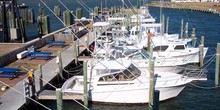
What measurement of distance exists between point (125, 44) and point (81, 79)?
9107mm

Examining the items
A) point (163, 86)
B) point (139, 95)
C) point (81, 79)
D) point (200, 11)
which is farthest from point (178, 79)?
point (200, 11)

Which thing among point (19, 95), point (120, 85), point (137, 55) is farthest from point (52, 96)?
point (137, 55)

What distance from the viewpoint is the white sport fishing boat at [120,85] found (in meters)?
21.4

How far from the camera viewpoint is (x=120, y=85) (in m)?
21.5

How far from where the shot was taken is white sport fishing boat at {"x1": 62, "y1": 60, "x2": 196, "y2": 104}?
21.4m

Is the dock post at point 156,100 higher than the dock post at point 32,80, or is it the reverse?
the dock post at point 32,80

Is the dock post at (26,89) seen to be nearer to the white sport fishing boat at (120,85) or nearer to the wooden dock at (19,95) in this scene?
the wooden dock at (19,95)

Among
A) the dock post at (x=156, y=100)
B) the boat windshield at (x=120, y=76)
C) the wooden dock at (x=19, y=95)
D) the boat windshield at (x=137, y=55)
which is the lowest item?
the dock post at (x=156, y=100)

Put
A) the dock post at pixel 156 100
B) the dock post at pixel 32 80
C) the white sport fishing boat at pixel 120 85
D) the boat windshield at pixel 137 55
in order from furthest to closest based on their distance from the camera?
the boat windshield at pixel 137 55, the white sport fishing boat at pixel 120 85, the dock post at pixel 156 100, the dock post at pixel 32 80

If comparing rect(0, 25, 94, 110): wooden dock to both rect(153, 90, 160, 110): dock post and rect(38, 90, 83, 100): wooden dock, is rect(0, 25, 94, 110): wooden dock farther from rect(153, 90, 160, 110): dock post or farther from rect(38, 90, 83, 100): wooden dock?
rect(153, 90, 160, 110): dock post

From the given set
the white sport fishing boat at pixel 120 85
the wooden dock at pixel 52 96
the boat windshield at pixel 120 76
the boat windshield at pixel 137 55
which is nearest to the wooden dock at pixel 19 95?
→ the wooden dock at pixel 52 96

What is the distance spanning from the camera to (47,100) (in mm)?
22438

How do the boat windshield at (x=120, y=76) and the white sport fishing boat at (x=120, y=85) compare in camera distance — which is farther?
the boat windshield at (x=120, y=76)

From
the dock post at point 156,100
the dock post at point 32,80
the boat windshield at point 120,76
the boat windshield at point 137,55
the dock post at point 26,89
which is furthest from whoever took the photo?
the boat windshield at point 137,55
